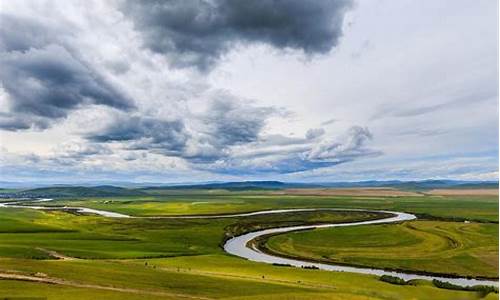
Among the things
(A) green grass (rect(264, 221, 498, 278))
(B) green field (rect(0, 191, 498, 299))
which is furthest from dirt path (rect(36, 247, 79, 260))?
(A) green grass (rect(264, 221, 498, 278))

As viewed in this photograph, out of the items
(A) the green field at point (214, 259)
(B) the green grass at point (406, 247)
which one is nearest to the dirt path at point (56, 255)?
(A) the green field at point (214, 259)

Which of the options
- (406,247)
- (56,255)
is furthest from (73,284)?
(406,247)

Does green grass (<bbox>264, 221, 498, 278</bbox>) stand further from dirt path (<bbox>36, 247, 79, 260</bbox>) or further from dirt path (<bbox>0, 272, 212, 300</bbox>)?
dirt path (<bbox>0, 272, 212, 300</bbox>)

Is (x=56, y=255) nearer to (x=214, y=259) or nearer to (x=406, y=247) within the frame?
(x=214, y=259)

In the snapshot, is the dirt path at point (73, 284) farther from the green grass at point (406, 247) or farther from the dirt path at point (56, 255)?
the green grass at point (406, 247)

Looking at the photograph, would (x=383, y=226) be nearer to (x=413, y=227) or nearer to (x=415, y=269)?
(x=413, y=227)

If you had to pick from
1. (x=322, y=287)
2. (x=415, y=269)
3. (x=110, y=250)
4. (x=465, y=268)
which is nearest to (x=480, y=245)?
(x=465, y=268)
